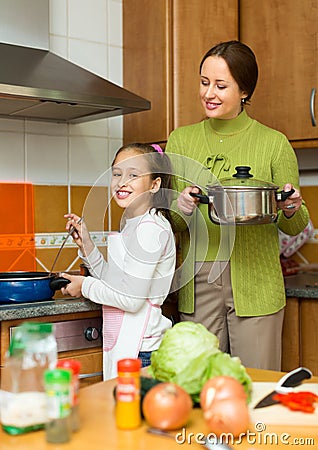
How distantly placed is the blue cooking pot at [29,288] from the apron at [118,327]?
0.57 feet

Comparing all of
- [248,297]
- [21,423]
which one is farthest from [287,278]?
[21,423]

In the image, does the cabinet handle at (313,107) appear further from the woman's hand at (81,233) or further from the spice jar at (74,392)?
the spice jar at (74,392)

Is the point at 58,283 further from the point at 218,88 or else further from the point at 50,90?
the point at 218,88

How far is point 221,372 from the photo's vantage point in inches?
47.8

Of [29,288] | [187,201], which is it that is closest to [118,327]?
[29,288]

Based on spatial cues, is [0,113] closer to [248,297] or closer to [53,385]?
[248,297]

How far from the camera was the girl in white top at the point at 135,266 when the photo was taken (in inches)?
79.7

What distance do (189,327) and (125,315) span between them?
82 cm

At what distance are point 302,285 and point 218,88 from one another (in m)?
0.79

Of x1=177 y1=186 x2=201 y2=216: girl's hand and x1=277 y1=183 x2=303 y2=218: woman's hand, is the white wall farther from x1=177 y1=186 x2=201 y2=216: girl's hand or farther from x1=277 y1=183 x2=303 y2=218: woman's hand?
x1=277 y1=183 x2=303 y2=218: woman's hand

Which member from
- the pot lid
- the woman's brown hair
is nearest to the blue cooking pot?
the pot lid

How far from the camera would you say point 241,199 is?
1966 millimetres

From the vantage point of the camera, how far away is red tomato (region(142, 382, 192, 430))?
111 cm

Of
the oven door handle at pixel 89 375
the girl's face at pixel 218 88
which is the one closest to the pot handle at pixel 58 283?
the oven door handle at pixel 89 375
